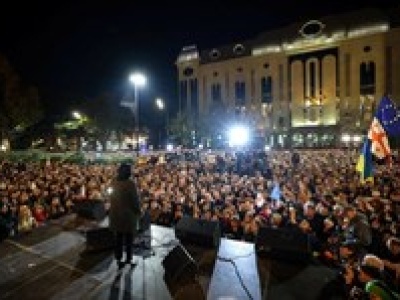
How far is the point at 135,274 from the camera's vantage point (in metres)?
6.46

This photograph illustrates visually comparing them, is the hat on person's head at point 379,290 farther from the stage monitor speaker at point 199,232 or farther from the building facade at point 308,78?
the building facade at point 308,78

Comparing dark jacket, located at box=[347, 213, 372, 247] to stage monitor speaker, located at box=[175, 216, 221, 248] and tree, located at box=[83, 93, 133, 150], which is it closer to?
stage monitor speaker, located at box=[175, 216, 221, 248]

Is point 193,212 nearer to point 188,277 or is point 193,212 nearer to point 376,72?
point 188,277

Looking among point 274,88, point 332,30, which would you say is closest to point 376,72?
point 332,30

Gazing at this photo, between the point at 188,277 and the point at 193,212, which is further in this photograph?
the point at 193,212

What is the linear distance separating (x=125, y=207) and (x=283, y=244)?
2783 mm

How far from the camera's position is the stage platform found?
19.0ft

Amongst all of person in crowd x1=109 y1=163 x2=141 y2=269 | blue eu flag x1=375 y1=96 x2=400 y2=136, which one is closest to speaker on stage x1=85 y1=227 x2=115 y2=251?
person in crowd x1=109 y1=163 x2=141 y2=269

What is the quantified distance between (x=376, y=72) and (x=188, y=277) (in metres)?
57.8

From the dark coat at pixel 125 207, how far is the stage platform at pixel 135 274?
745mm

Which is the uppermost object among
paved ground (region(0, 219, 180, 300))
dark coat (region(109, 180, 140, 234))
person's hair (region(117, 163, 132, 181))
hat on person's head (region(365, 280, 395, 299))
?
person's hair (region(117, 163, 132, 181))

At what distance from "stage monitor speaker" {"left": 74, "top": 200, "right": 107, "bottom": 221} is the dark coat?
3.73 meters

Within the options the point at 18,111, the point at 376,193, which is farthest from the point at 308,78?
the point at 376,193

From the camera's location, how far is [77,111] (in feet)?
185
